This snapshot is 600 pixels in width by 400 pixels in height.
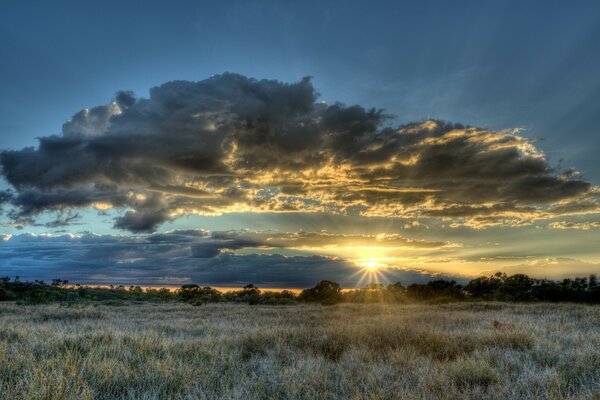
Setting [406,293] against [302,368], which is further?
[406,293]

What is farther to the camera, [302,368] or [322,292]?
[322,292]

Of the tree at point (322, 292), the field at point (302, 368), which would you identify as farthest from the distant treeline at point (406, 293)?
the field at point (302, 368)

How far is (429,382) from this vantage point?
5852mm

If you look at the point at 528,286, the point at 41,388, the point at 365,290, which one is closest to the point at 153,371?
the point at 41,388

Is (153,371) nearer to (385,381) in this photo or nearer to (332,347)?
(385,381)

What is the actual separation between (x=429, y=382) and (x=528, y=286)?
47.9 meters

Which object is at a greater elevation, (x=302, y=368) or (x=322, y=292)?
(x=302, y=368)

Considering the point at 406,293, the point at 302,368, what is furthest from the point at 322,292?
the point at 302,368

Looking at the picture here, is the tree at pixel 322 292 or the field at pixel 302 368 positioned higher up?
the field at pixel 302 368

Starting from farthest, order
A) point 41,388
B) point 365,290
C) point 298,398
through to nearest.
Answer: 1. point 365,290
2. point 298,398
3. point 41,388

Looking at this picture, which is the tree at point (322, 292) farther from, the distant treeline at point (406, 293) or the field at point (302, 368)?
the field at point (302, 368)

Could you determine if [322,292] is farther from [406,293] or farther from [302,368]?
[302,368]

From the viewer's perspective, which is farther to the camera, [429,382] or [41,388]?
[429,382]

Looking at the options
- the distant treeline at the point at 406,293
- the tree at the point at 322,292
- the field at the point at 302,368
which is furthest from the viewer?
the tree at the point at 322,292
